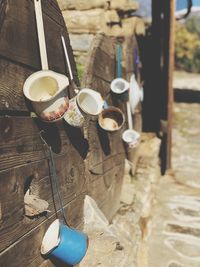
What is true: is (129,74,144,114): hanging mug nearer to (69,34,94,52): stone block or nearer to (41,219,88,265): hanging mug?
(69,34,94,52): stone block

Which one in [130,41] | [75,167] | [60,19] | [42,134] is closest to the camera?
[42,134]

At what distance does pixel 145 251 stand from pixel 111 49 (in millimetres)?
1912

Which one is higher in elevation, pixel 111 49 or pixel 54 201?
pixel 111 49

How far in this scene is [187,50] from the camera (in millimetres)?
15602

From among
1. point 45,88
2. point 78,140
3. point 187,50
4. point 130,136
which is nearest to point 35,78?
point 45,88

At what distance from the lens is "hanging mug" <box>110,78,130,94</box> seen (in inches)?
Answer: 153

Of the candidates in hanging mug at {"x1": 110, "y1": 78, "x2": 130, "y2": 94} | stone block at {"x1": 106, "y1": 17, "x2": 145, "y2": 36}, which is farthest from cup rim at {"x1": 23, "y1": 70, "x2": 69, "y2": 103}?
stone block at {"x1": 106, "y1": 17, "x2": 145, "y2": 36}

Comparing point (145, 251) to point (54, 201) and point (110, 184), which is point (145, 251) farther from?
point (54, 201)

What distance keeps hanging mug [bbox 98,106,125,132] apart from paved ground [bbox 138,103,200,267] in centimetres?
113

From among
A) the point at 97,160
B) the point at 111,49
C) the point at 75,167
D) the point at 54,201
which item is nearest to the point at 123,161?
the point at 97,160

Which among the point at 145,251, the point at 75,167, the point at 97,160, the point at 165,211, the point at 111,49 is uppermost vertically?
the point at 111,49

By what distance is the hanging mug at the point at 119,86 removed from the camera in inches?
153

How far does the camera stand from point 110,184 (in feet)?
12.3

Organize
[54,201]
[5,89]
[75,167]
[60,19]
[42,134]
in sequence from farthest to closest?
[75,167], [60,19], [54,201], [42,134], [5,89]
